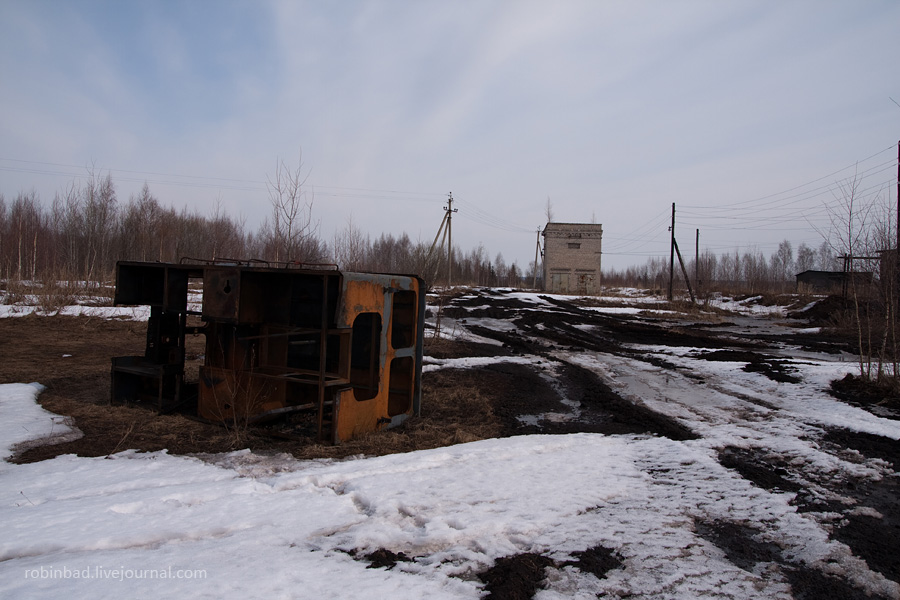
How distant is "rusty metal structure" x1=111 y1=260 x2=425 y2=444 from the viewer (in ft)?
19.0

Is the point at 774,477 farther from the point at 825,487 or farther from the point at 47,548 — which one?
the point at 47,548

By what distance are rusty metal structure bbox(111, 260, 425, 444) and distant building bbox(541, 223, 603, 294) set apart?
50750 mm

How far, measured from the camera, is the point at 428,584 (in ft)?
9.68

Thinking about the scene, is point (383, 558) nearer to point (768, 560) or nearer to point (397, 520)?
point (397, 520)

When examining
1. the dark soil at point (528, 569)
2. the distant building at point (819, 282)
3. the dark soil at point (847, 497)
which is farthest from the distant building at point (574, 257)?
the dark soil at point (528, 569)

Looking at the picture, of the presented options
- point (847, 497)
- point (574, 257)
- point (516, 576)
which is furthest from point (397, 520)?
point (574, 257)

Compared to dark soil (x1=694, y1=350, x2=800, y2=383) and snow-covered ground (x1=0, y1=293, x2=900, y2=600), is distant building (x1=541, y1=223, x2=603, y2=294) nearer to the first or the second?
dark soil (x1=694, y1=350, x2=800, y2=383)

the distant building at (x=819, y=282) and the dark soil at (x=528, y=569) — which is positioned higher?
the distant building at (x=819, y=282)

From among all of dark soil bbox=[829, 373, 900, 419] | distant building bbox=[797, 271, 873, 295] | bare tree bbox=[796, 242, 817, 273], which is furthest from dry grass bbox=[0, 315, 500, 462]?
bare tree bbox=[796, 242, 817, 273]

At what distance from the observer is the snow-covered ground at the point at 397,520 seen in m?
2.91

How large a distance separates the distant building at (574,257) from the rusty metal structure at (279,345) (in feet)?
167

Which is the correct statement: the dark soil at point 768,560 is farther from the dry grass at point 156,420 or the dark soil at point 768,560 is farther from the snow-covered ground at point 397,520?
the dry grass at point 156,420

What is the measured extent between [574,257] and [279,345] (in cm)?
5250

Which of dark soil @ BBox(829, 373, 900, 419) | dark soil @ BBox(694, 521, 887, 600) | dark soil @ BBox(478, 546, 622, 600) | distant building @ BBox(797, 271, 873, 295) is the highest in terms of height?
distant building @ BBox(797, 271, 873, 295)
